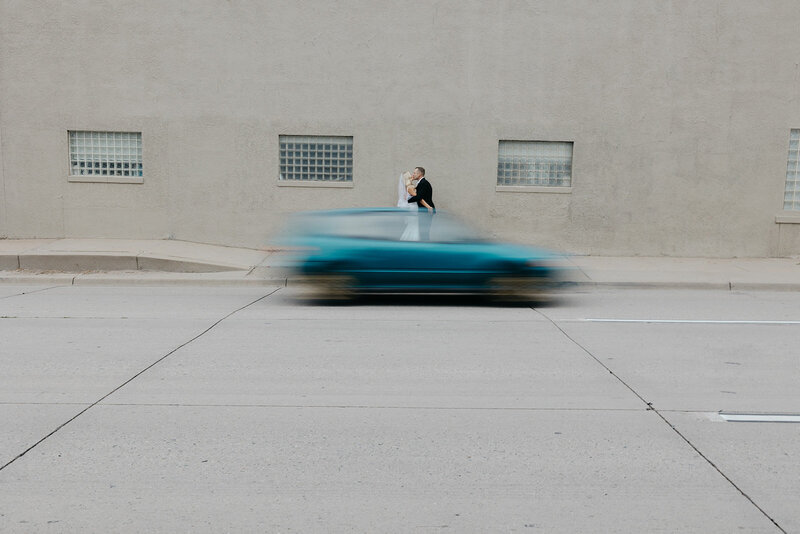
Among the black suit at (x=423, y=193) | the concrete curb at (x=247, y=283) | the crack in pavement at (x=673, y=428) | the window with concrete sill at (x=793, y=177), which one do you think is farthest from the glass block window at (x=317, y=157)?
the window with concrete sill at (x=793, y=177)

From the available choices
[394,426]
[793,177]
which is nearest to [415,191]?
[793,177]

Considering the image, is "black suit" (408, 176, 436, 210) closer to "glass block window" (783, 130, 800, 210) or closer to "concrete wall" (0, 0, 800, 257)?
"concrete wall" (0, 0, 800, 257)

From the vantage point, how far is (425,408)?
5.28 metres

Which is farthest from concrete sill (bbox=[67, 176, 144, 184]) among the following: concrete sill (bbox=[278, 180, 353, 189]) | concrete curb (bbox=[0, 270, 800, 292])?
concrete curb (bbox=[0, 270, 800, 292])

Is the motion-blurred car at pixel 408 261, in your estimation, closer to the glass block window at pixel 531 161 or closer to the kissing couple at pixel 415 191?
the kissing couple at pixel 415 191

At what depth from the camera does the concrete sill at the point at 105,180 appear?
15.2 m

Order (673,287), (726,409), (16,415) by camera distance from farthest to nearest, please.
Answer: (673,287) < (726,409) < (16,415)

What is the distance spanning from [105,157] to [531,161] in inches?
345

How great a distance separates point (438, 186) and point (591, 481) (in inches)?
459

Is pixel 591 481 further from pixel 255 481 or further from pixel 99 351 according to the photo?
pixel 99 351

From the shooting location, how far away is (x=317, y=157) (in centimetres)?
1538

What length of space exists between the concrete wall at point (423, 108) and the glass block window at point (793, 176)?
0.78 ft

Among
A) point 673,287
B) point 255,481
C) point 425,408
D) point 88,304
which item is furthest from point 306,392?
point 673,287

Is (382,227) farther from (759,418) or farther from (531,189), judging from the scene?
(531,189)
